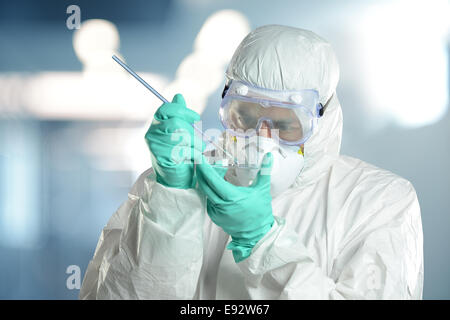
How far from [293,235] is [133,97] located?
2185 millimetres

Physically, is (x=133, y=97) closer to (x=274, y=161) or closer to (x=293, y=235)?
(x=274, y=161)

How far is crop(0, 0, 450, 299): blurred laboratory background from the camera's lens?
3.22 metres

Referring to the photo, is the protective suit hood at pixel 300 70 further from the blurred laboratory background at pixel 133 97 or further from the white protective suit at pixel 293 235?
the blurred laboratory background at pixel 133 97

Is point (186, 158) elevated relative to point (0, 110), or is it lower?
elevated

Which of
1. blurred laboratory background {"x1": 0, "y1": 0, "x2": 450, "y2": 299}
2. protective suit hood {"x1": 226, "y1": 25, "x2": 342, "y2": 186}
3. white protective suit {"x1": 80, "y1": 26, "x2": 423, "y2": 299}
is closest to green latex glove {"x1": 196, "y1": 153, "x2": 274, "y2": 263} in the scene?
white protective suit {"x1": 80, "y1": 26, "x2": 423, "y2": 299}

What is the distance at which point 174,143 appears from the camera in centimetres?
134

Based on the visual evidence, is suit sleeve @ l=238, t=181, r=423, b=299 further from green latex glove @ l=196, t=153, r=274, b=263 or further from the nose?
the nose

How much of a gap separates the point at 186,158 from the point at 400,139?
2156 millimetres

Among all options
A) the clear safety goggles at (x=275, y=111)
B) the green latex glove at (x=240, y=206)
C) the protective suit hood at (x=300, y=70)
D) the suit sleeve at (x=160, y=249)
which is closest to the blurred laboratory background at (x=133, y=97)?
the protective suit hood at (x=300, y=70)

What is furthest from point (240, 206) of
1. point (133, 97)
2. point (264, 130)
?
point (133, 97)

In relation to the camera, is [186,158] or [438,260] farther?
[438,260]

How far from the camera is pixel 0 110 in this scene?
3605 millimetres
